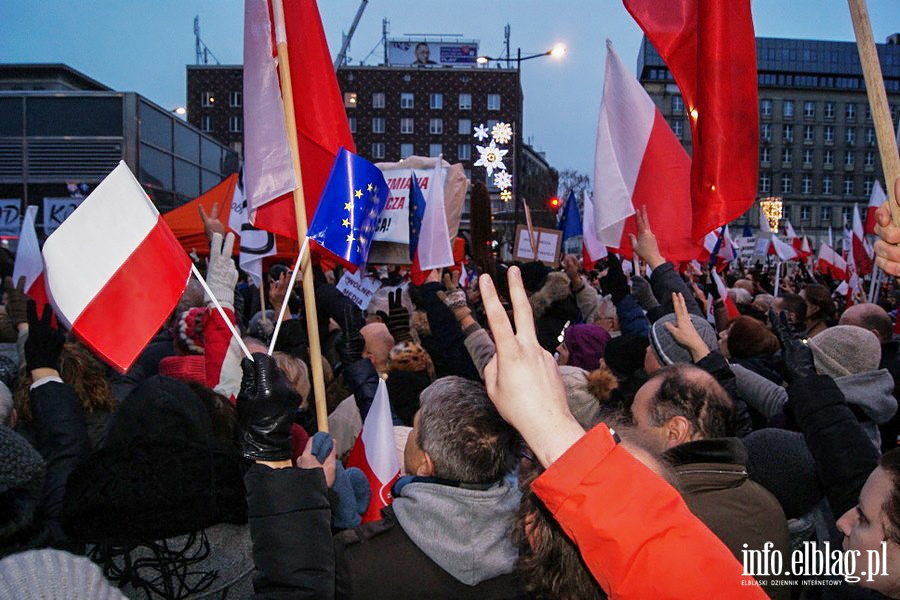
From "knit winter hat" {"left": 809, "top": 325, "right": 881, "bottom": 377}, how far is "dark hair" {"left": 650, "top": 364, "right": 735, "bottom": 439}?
81 centimetres

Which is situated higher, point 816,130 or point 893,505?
point 816,130

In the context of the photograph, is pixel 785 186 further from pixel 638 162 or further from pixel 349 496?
pixel 349 496

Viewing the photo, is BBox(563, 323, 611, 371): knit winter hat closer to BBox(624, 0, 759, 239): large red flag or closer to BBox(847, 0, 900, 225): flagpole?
BBox(624, 0, 759, 239): large red flag

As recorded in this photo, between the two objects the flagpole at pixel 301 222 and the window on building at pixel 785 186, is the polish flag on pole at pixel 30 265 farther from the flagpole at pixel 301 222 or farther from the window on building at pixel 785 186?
the window on building at pixel 785 186

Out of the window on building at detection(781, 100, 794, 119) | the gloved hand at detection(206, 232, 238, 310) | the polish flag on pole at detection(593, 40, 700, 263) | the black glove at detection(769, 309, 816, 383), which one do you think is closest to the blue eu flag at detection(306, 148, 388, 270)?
the gloved hand at detection(206, 232, 238, 310)

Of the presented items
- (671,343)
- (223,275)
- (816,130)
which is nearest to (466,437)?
(671,343)

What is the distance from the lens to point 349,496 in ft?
9.13

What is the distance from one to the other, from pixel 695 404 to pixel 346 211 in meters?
2.15

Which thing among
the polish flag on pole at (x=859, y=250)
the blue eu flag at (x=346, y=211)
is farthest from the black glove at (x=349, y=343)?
the polish flag on pole at (x=859, y=250)

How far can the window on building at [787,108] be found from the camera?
97.1m

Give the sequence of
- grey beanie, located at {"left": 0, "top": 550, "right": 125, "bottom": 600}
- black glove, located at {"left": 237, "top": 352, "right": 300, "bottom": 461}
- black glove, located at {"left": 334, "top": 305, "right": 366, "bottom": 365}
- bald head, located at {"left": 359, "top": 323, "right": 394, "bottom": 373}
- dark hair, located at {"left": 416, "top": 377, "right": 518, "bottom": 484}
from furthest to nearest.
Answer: bald head, located at {"left": 359, "top": 323, "right": 394, "bottom": 373} < black glove, located at {"left": 334, "top": 305, "right": 366, "bottom": 365} < dark hair, located at {"left": 416, "top": 377, "right": 518, "bottom": 484} < black glove, located at {"left": 237, "top": 352, "right": 300, "bottom": 461} < grey beanie, located at {"left": 0, "top": 550, "right": 125, "bottom": 600}

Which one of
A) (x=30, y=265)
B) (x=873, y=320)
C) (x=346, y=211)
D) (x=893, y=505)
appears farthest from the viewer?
(x=30, y=265)

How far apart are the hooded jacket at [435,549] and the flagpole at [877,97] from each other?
1.31m

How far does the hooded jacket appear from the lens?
2.03 m
